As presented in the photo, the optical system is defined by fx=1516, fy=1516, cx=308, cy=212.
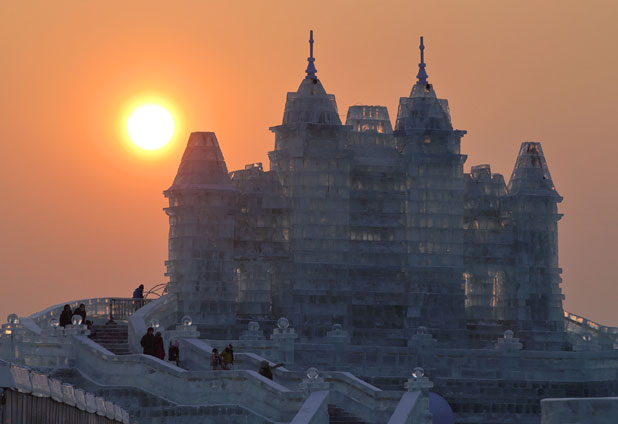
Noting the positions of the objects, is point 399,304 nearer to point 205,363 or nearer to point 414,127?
point 414,127

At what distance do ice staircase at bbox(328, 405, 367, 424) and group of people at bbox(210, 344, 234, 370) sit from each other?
3748mm

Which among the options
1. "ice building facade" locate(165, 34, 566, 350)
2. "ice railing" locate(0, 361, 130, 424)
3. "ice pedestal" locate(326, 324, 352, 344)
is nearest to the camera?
"ice railing" locate(0, 361, 130, 424)

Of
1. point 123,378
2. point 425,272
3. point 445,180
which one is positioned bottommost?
point 123,378

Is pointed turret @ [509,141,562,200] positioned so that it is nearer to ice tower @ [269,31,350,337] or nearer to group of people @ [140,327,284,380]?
ice tower @ [269,31,350,337]

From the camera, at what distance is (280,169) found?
6438 cm

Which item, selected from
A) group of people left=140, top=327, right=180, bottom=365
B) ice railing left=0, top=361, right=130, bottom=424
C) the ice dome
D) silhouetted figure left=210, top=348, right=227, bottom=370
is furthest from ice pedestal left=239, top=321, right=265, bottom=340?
ice railing left=0, top=361, right=130, bottom=424

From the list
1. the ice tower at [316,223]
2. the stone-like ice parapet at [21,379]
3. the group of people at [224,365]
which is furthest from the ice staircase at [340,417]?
the stone-like ice parapet at [21,379]

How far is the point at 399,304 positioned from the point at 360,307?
1707mm

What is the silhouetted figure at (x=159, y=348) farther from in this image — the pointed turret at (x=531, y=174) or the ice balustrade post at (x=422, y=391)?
the pointed turret at (x=531, y=174)

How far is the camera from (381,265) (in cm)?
6384

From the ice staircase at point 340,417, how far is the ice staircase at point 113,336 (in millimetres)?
9335

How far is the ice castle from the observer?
5916 centimetres

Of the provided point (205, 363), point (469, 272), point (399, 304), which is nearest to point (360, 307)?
point (399, 304)

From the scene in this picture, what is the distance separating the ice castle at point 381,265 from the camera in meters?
59.2
